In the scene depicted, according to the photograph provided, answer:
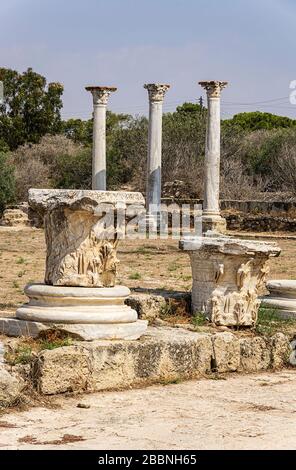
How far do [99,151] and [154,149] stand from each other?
1.68 m

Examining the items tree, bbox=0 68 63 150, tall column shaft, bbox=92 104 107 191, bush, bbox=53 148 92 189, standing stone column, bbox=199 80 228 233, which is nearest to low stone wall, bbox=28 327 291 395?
standing stone column, bbox=199 80 228 233

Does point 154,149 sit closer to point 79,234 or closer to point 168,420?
point 79,234

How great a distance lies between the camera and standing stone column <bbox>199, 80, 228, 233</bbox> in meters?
30.8

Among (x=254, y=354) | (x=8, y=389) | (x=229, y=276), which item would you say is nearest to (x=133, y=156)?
(x=229, y=276)

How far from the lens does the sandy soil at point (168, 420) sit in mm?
7402

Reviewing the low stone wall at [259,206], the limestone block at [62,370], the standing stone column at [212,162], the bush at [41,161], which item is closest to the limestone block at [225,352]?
the limestone block at [62,370]

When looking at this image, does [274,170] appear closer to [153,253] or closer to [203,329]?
[153,253]

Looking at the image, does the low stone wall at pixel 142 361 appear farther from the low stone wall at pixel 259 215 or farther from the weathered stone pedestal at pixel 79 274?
the low stone wall at pixel 259 215

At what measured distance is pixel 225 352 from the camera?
10.4 metres

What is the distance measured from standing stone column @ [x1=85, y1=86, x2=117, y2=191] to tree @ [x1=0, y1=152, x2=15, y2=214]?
8.46 metres

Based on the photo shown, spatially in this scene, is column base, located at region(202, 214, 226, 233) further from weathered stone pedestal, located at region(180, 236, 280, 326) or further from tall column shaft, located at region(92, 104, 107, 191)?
weathered stone pedestal, located at region(180, 236, 280, 326)

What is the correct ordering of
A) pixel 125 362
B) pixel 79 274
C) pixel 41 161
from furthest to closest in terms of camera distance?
pixel 41 161 < pixel 79 274 < pixel 125 362

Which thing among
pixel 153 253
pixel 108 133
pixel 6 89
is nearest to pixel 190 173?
pixel 108 133

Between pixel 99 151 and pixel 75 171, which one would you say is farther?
pixel 75 171
